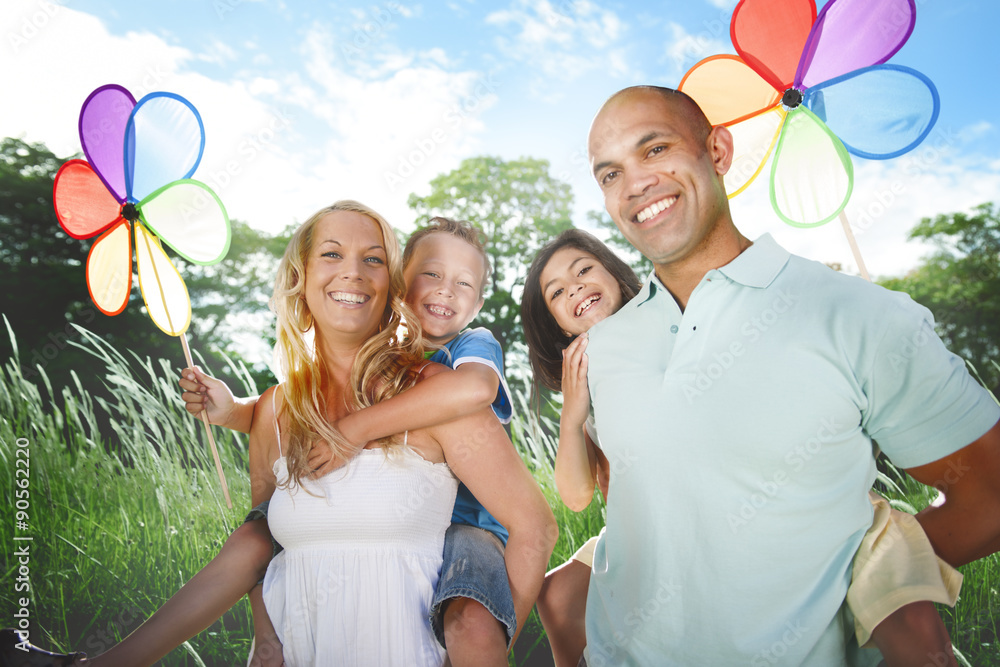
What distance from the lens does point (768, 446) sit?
1.58 m

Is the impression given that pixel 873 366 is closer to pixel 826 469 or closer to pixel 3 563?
pixel 826 469

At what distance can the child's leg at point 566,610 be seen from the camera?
2098 mm

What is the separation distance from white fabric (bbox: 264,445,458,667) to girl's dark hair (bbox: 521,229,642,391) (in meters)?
0.83

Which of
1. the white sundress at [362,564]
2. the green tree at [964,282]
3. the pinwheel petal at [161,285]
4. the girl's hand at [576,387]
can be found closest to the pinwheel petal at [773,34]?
the girl's hand at [576,387]

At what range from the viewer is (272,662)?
1.93m

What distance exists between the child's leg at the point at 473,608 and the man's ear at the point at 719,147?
1.50 m

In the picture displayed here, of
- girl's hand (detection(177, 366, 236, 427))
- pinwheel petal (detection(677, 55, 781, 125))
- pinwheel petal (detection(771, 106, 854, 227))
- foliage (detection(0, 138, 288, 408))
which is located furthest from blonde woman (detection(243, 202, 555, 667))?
foliage (detection(0, 138, 288, 408))

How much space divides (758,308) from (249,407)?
77.3 inches

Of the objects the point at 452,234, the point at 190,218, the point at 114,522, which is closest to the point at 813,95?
the point at 452,234

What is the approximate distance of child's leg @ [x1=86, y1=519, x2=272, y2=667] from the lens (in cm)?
188

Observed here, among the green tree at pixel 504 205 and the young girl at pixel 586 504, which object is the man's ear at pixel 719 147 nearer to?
the young girl at pixel 586 504

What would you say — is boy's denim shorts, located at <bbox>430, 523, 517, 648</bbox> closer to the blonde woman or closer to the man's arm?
the blonde woman

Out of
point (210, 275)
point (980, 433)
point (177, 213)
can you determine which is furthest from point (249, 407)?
point (210, 275)

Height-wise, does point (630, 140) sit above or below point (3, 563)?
above
